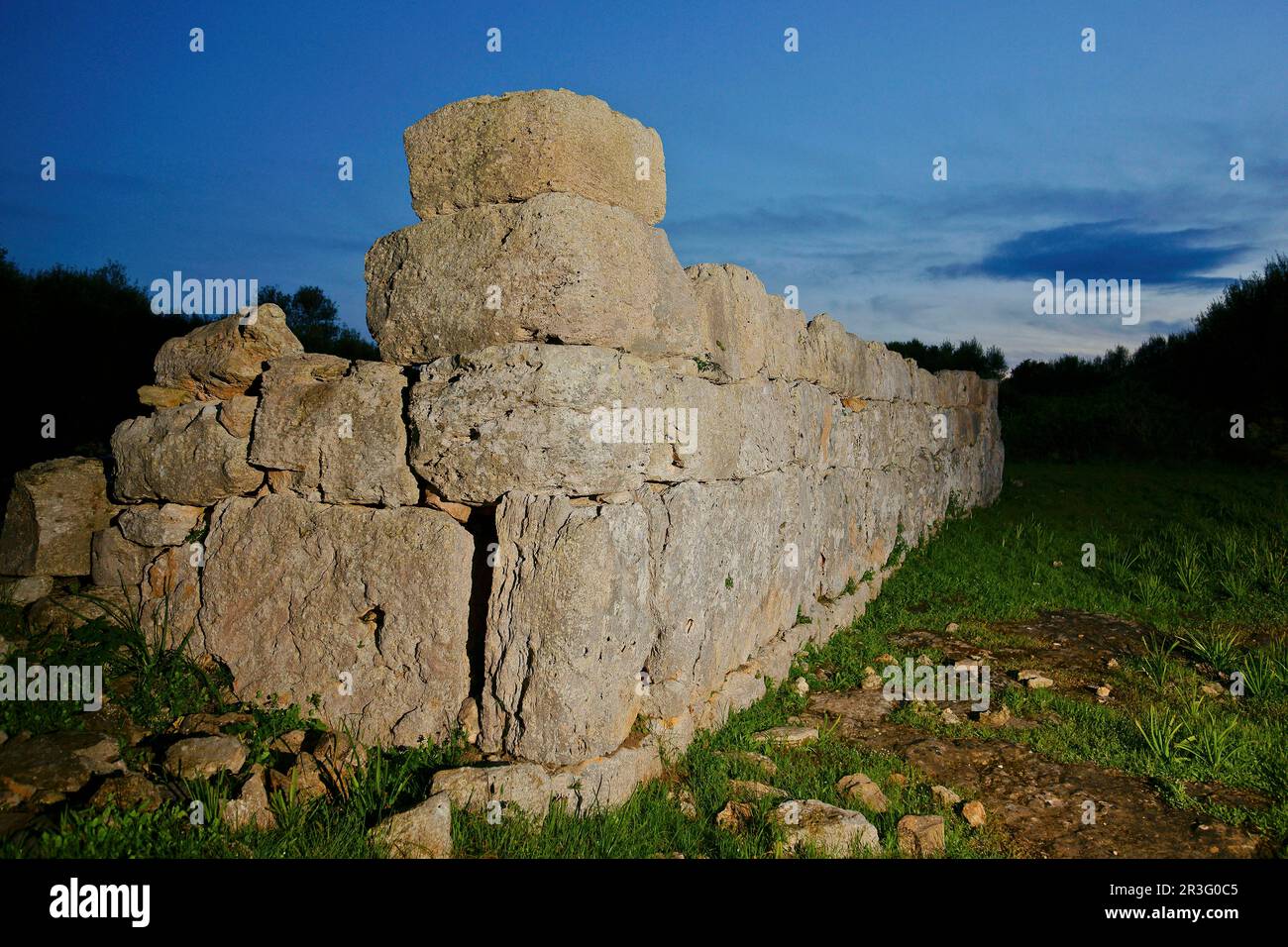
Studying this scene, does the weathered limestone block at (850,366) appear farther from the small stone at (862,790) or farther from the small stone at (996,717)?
the small stone at (862,790)

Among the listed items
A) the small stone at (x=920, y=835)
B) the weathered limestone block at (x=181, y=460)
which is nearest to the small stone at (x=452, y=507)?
the weathered limestone block at (x=181, y=460)

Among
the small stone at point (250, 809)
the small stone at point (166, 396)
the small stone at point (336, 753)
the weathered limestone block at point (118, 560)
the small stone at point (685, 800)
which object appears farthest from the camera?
the small stone at point (166, 396)

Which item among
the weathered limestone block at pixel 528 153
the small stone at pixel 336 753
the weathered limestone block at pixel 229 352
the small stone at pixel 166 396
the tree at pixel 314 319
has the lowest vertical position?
the small stone at pixel 336 753

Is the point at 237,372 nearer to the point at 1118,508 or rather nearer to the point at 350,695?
the point at 350,695

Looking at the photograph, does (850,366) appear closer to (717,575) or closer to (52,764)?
(717,575)

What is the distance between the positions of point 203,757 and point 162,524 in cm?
153

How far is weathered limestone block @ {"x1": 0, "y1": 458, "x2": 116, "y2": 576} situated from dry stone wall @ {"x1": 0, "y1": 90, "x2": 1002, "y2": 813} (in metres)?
0.01

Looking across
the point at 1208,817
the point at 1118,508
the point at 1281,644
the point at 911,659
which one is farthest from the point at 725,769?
the point at 1118,508

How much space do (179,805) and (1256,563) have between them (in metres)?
8.75

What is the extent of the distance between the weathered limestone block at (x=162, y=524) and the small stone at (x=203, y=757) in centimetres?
135

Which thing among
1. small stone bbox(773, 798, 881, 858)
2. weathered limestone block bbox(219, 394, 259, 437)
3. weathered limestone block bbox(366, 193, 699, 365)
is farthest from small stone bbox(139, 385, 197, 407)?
small stone bbox(773, 798, 881, 858)

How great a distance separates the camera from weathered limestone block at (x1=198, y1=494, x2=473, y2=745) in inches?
136

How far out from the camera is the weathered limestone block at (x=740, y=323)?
14.6ft

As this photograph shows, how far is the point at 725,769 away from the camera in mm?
3689
